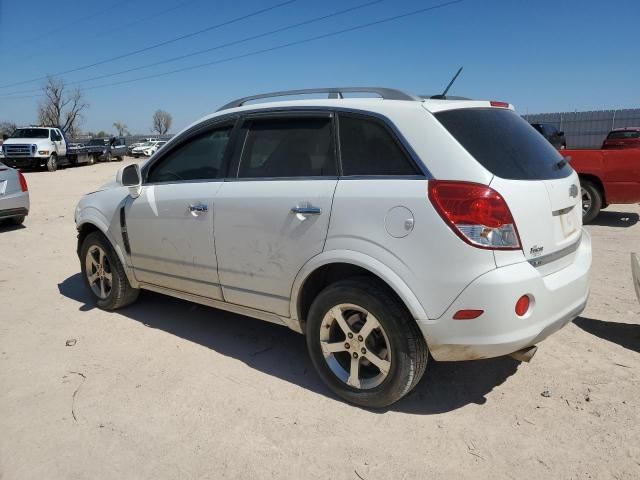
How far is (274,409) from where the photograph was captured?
3182mm

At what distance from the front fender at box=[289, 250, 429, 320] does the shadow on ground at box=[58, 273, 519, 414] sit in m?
0.74

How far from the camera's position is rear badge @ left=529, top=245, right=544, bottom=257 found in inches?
108

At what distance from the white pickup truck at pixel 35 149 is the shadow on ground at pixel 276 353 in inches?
870

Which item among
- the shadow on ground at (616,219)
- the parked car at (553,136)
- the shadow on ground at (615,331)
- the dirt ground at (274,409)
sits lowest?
the shadow on ground at (616,219)

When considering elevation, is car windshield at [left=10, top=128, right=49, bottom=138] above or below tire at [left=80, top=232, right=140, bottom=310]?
above

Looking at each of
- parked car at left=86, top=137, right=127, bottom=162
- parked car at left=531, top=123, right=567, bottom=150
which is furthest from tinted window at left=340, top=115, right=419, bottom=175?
parked car at left=86, top=137, right=127, bottom=162

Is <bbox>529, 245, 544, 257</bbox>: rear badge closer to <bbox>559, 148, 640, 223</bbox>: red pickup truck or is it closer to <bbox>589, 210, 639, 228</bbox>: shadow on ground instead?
<bbox>559, 148, 640, 223</bbox>: red pickup truck

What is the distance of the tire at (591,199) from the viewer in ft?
27.5

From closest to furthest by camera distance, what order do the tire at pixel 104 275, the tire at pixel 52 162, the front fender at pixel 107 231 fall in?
the front fender at pixel 107 231
the tire at pixel 104 275
the tire at pixel 52 162

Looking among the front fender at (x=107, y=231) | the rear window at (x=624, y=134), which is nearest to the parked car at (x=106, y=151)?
the rear window at (x=624, y=134)

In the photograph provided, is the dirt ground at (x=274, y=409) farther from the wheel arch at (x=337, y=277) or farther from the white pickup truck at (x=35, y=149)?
the white pickup truck at (x=35, y=149)

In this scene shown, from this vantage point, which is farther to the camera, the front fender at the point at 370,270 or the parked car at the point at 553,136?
the parked car at the point at 553,136

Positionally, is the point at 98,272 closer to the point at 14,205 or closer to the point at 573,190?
the point at 573,190

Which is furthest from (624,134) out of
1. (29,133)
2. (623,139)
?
(29,133)
